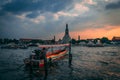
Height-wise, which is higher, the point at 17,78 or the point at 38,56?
the point at 38,56

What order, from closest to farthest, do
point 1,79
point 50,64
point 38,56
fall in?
point 1,79, point 38,56, point 50,64

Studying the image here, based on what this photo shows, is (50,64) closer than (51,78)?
No

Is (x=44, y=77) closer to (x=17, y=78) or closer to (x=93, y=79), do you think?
(x=17, y=78)

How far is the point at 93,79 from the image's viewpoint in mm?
31094

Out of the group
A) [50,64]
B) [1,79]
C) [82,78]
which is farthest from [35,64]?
[82,78]

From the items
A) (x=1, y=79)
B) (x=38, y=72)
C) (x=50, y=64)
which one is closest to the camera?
(x=1, y=79)

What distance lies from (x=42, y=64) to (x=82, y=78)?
1011 cm

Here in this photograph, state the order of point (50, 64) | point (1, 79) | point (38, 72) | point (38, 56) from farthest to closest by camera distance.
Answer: point (50, 64) < point (38, 56) < point (38, 72) < point (1, 79)

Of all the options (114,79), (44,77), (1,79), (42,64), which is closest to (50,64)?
(42,64)

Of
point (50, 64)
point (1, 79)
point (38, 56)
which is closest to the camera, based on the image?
point (1, 79)

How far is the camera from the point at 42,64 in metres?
36.7

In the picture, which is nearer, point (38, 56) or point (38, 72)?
point (38, 72)

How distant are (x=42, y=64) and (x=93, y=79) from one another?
1226 centimetres

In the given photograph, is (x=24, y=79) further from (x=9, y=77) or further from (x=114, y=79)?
(x=114, y=79)
